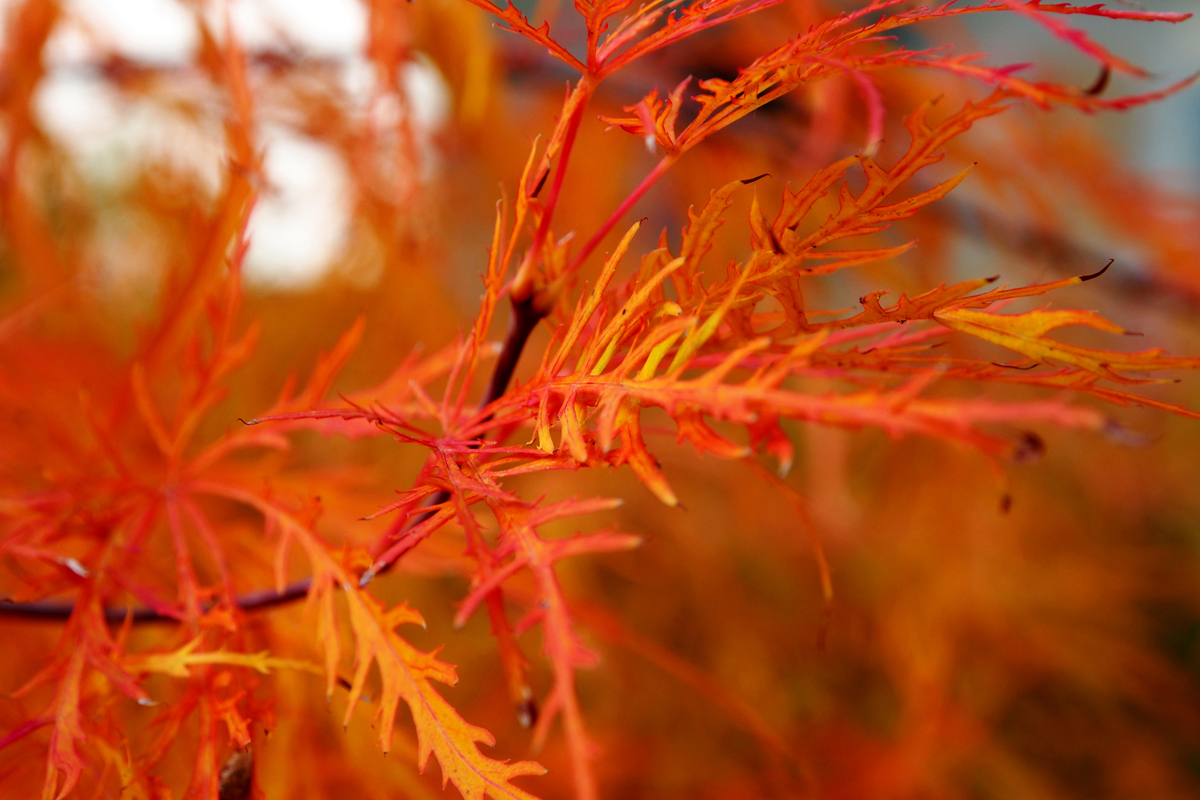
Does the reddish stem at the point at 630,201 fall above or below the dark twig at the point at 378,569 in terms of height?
above

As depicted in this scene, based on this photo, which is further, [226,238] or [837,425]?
[226,238]

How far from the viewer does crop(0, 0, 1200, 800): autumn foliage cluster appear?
0.69ft

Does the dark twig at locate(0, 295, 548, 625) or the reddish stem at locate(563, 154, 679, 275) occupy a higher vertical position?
the reddish stem at locate(563, 154, 679, 275)

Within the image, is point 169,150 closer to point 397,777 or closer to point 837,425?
point 397,777

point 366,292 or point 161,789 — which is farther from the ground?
point 366,292

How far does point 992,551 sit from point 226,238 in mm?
987

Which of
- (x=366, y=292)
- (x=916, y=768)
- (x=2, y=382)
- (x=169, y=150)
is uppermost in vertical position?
(x=169, y=150)

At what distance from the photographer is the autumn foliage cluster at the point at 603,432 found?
21 cm

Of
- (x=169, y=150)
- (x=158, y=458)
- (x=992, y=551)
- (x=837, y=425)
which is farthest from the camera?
(x=992, y=551)

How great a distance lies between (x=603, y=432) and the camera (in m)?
0.18

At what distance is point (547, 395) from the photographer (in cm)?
22

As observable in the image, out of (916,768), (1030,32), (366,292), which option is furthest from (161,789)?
(1030,32)

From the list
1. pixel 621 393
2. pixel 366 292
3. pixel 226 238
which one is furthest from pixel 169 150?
pixel 621 393

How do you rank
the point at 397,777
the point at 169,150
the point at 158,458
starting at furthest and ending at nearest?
the point at 169,150 < the point at 158,458 < the point at 397,777
